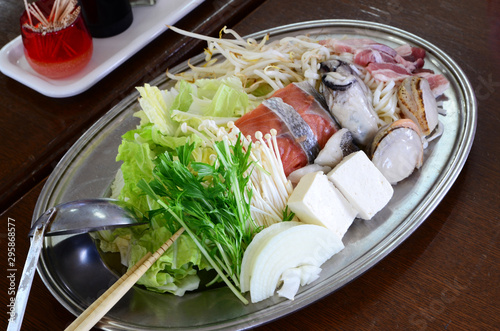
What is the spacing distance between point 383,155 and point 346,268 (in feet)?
1.29

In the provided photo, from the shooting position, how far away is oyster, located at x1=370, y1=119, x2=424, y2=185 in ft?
5.24

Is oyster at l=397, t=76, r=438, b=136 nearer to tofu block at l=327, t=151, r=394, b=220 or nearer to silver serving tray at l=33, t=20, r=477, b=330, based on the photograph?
silver serving tray at l=33, t=20, r=477, b=330

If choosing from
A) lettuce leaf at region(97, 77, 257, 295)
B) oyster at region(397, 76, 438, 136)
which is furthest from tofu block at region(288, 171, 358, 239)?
oyster at region(397, 76, 438, 136)

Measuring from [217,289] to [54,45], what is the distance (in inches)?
52.3

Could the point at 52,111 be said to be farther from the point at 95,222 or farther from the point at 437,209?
the point at 437,209

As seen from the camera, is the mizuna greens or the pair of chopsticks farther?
the mizuna greens

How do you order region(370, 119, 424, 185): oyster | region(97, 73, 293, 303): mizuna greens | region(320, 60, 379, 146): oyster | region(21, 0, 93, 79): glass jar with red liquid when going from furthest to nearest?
region(21, 0, 93, 79): glass jar with red liquid, region(320, 60, 379, 146): oyster, region(370, 119, 424, 185): oyster, region(97, 73, 293, 303): mizuna greens

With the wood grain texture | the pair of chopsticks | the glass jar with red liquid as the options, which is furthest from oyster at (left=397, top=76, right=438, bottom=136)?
the glass jar with red liquid

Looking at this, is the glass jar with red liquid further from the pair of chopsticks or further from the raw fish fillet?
the pair of chopsticks

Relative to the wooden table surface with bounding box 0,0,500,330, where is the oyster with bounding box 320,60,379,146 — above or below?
above

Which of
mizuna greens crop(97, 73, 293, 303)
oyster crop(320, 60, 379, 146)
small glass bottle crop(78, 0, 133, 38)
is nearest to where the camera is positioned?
mizuna greens crop(97, 73, 293, 303)

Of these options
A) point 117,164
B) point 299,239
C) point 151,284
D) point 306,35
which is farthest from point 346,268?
point 306,35

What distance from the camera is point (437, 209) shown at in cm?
163

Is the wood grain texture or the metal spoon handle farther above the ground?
the metal spoon handle
